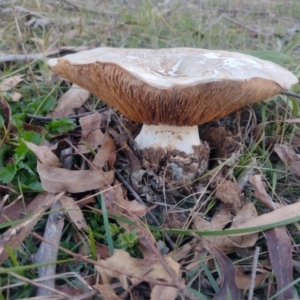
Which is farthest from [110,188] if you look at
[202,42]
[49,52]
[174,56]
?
[202,42]

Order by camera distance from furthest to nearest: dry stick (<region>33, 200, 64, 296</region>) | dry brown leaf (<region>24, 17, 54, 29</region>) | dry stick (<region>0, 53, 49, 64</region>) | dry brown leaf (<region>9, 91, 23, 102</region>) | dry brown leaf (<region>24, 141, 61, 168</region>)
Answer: dry brown leaf (<region>24, 17, 54, 29</region>), dry stick (<region>0, 53, 49, 64</region>), dry brown leaf (<region>9, 91, 23, 102</region>), dry brown leaf (<region>24, 141, 61, 168</region>), dry stick (<region>33, 200, 64, 296</region>)

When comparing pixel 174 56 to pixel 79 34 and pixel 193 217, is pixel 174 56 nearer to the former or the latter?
pixel 193 217

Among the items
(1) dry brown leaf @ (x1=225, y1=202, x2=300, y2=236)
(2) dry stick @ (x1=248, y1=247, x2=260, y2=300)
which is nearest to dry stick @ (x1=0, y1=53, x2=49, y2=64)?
(1) dry brown leaf @ (x1=225, y1=202, x2=300, y2=236)

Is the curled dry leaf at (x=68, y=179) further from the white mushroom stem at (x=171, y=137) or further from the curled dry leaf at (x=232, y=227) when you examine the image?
the curled dry leaf at (x=232, y=227)

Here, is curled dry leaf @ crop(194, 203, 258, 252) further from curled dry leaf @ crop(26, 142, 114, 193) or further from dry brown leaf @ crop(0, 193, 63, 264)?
dry brown leaf @ crop(0, 193, 63, 264)

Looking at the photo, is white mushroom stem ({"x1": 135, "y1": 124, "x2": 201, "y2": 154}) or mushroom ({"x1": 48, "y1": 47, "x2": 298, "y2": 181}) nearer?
mushroom ({"x1": 48, "y1": 47, "x2": 298, "y2": 181})

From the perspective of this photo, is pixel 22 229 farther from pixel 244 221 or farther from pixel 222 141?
pixel 222 141

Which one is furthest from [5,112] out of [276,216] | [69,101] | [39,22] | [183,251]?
[39,22]
